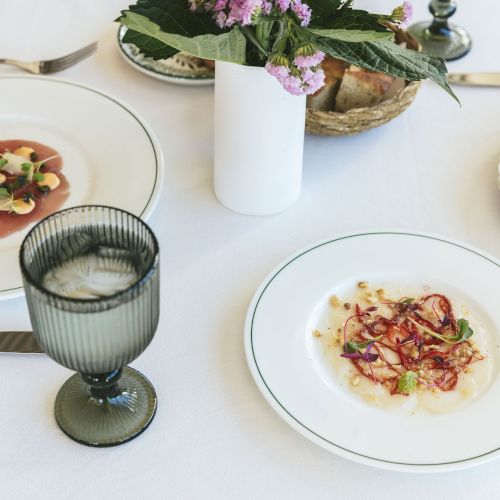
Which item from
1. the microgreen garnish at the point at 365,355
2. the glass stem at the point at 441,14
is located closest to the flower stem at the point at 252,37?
the microgreen garnish at the point at 365,355

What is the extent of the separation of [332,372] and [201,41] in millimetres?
397

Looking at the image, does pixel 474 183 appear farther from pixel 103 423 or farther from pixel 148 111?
pixel 103 423

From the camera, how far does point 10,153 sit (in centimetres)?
122

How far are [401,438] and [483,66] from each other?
0.88 meters

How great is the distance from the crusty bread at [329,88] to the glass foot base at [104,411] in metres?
0.56

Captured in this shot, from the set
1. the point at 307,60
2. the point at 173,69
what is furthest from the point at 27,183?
the point at 307,60

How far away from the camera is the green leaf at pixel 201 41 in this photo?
862mm

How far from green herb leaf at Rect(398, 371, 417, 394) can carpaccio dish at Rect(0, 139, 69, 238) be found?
53cm

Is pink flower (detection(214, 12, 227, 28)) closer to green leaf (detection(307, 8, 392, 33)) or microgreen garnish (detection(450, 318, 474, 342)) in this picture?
green leaf (detection(307, 8, 392, 33))

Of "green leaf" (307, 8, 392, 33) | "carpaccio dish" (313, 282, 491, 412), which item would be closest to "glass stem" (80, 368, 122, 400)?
"carpaccio dish" (313, 282, 491, 412)

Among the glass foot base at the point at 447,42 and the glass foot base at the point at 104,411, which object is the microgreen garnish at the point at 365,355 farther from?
the glass foot base at the point at 447,42

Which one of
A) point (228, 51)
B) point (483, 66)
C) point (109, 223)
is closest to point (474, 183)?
point (483, 66)

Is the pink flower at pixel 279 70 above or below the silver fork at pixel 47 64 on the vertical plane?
above

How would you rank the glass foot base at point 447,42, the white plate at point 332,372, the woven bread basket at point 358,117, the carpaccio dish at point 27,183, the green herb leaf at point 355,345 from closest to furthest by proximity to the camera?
the white plate at point 332,372, the green herb leaf at point 355,345, the carpaccio dish at point 27,183, the woven bread basket at point 358,117, the glass foot base at point 447,42
